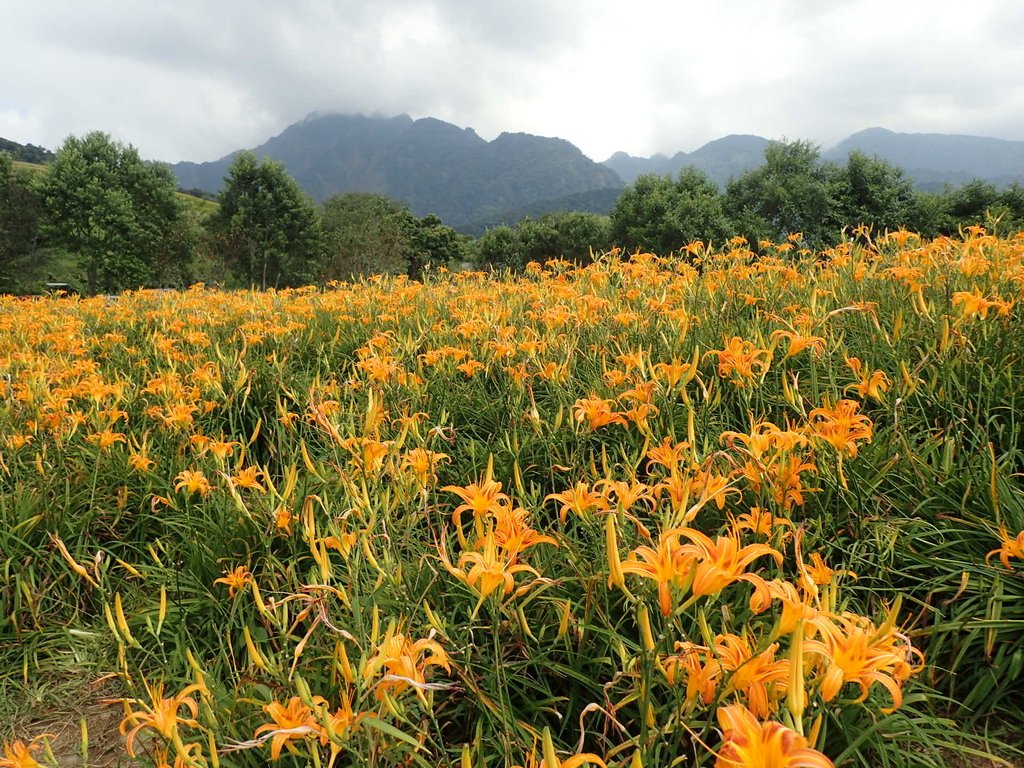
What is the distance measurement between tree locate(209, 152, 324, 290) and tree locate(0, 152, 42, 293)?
794 centimetres

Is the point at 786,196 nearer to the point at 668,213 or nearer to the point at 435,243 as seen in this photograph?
the point at 668,213

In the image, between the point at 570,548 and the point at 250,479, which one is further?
the point at 250,479

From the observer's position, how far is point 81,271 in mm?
27469

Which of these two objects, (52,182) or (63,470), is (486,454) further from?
(52,182)

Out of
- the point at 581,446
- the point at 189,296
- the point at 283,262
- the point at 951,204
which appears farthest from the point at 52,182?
the point at 951,204

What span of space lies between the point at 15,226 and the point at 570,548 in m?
36.2

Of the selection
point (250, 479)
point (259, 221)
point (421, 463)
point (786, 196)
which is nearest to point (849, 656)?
point (421, 463)

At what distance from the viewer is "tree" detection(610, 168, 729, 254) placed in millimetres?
25484

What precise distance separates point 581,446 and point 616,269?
255cm

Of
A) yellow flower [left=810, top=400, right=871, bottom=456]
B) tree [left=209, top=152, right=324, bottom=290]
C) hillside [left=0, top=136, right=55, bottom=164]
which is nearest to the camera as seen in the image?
yellow flower [left=810, top=400, right=871, bottom=456]

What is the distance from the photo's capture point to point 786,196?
25547 millimetres

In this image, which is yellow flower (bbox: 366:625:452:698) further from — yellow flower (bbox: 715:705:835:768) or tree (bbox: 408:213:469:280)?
tree (bbox: 408:213:469:280)

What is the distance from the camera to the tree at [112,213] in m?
24.5

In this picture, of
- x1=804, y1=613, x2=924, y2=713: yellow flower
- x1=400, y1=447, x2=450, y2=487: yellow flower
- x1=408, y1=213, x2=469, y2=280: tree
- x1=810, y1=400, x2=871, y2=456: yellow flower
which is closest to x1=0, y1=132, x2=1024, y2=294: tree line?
x1=408, y1=213, x2=469, y2=280: tree
